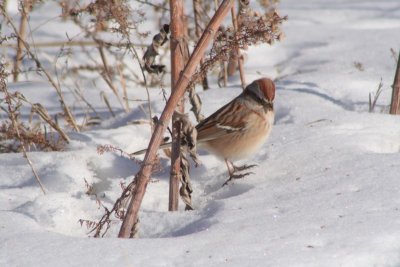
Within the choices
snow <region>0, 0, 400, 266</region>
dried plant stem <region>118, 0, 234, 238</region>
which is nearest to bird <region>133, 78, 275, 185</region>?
snow <region>0, 0, 400, 266</region>

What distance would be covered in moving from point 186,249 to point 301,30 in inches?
Result: 206

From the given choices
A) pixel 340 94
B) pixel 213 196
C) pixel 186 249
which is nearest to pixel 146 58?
pixel 213 196

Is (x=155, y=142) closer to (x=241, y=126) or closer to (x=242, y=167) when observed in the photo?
(x=242, y=167)

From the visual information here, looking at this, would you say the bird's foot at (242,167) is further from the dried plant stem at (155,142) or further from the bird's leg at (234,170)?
the dried plant stem at (155,142)

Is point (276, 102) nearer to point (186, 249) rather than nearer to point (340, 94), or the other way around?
point (340, 94)

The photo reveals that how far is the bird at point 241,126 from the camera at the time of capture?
16.4ft

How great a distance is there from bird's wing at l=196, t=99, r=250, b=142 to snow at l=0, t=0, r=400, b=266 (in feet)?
0.67

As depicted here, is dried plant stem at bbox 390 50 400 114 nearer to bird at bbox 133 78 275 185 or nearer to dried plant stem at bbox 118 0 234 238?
bird at bbox 133 78 275 185

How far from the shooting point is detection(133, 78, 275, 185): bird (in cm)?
501

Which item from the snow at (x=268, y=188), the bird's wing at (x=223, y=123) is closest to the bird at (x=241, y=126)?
the bird's wing at (x=223, y=123)

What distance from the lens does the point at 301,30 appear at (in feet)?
26.5

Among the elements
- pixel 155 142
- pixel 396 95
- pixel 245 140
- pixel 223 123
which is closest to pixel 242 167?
pixel 245 140

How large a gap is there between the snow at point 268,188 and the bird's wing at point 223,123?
204 mm

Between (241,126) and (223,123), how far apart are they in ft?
0.42
